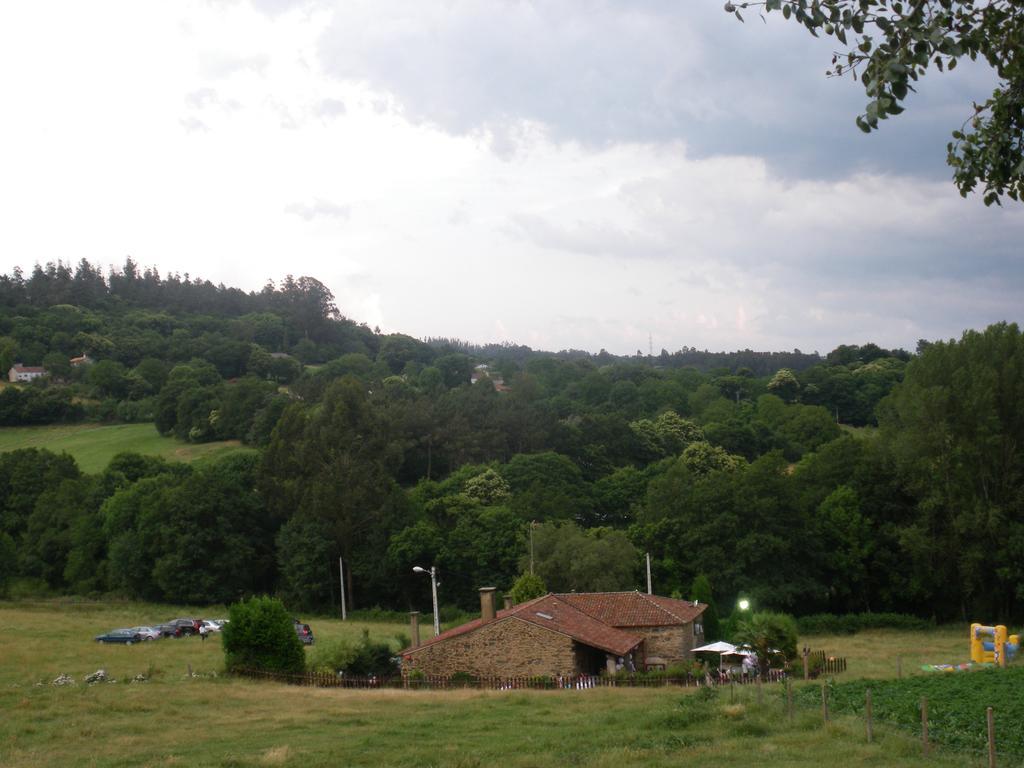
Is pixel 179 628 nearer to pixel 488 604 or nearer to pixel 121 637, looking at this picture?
pixel 121 637

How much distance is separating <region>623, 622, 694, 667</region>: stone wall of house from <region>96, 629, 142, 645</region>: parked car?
2391 centimetres

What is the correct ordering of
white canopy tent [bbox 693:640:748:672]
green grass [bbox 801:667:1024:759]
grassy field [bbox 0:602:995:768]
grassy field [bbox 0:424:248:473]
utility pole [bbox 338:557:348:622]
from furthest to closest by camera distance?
grassy field [bbox 0:424:248:473] → utility pole [bbox 338:557:348:622] → white canopy tent [bbox 693:640:748:672] → grassy field [bbox 0:602:995:768] → green grass [bbox 801:667:1024:759]

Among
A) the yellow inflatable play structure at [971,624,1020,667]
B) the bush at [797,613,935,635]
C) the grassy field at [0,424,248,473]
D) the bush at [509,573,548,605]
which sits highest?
the grassy field at [0,424,248,473]

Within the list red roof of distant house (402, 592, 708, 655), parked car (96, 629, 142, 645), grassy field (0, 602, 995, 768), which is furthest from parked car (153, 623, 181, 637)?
red roof of distant house (402, 592, 708, 655)

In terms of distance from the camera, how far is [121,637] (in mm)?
44094

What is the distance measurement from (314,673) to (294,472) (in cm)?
3638

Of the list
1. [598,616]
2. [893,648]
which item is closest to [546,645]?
[598,616]

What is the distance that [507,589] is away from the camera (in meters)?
61.0

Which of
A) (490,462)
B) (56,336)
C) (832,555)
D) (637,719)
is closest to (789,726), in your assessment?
(637,719)

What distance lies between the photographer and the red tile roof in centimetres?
3167

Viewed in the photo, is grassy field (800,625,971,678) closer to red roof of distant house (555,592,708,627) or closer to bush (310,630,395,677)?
red roof of distant house (555,592,708,627)

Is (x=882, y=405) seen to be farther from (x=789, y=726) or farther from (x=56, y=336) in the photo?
(x=56, y=336)

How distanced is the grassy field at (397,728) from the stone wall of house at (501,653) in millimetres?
3245

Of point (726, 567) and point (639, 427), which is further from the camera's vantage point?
point (639, 427)
